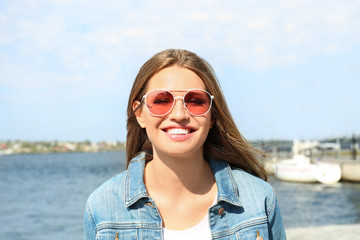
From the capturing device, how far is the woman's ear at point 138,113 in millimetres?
2909

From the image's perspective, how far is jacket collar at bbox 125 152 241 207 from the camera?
2.77 m

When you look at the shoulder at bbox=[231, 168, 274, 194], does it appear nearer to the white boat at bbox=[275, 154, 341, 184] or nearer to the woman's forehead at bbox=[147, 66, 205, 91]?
the woman's forehead at bbox=[147, 66, 205, 91]

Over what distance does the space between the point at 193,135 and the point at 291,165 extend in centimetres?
3299

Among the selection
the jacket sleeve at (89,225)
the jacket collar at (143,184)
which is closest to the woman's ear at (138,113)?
the jacket collar at (143,184)

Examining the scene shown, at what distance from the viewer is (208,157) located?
10.3 feet

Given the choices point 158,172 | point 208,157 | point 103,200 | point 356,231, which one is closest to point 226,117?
point 208,157

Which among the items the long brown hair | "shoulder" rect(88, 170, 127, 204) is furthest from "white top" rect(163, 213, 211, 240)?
the long brown hair

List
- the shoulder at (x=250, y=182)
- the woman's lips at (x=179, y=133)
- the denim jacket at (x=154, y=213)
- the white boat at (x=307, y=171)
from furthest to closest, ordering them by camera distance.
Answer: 1. the white boat at (x=307, y=171)
2. the shoulder at (x=250, y=182)
3. the denim jacket at (x=154, y=213)
4. the woman's lips at (x=179, y=133)

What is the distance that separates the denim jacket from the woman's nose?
509 millimetres

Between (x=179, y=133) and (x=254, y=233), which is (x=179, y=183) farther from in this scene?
(x=254, y=233)

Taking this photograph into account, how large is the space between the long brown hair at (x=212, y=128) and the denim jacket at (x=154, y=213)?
9.5 inches

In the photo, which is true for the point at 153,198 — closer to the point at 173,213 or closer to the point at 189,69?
the point at 173,213

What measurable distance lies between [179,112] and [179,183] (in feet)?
1.62

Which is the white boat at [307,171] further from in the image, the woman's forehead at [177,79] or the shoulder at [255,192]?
the woman's forehead at [177,79]
